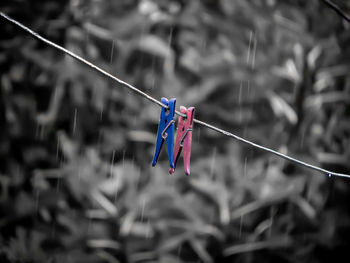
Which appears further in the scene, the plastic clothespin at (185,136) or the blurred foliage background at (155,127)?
the blurred foliage background at (155,127)

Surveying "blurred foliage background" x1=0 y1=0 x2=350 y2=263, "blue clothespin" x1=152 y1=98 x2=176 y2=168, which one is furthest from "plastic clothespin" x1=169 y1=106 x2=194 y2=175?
"blurred foliage background" x1=0 y1=0 x2=350 y2=263

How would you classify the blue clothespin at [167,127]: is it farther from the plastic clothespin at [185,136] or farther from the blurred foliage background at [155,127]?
the blurred foliage background at [155,127]

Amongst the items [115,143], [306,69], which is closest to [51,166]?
[115,143]

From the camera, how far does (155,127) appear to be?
4.09 meters

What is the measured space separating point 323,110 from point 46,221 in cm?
361

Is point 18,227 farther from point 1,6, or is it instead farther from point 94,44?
point 1,6

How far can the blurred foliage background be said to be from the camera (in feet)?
13.2

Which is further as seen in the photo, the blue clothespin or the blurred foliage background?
the blurred foliage background

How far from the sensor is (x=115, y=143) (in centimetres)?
406

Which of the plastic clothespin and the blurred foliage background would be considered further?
the blurred foliage background

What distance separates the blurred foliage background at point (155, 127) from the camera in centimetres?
403

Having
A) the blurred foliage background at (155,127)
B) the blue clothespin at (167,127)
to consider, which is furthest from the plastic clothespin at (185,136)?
the blurred foliage background at (155,127)

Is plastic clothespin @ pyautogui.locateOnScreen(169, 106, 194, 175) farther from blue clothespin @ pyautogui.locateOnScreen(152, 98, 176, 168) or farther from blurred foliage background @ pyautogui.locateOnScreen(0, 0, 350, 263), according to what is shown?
blurred foliage background @ pyautogui.locateOnScreen(0, 0, 350, 263)

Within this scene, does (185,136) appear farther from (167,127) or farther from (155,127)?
(155,127)
